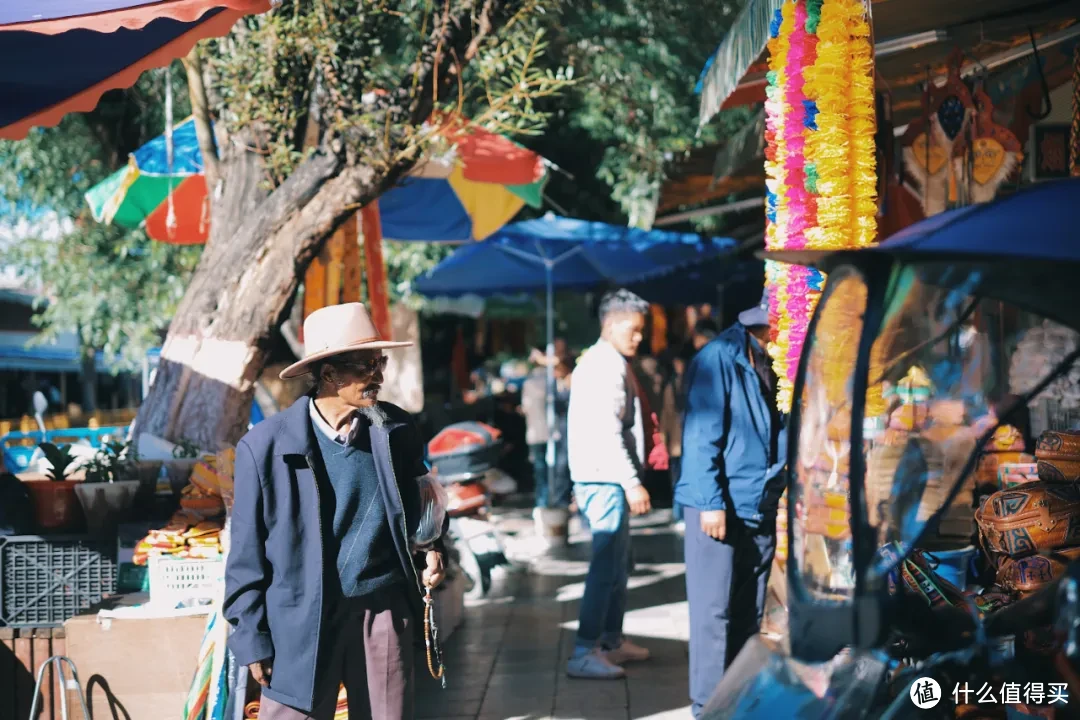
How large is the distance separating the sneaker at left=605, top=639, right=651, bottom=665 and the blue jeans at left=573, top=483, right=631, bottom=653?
170 millimetres

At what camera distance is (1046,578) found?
3479mm

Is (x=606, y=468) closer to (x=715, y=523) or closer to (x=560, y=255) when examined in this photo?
(x=715, y=523)

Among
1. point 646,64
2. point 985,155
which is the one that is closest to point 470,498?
point 985,155

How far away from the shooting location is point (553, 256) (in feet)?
42.0

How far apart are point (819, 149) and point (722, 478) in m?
1.51

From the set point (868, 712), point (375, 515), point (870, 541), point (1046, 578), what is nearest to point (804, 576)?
point (870, 541)

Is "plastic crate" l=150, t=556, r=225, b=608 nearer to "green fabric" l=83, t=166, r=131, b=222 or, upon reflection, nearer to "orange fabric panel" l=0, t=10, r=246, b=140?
"orange fabric panel" l=0, t=10, r=246, b=140

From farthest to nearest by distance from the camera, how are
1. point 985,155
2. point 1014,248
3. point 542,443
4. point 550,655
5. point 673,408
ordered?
1. point 673,408
2. point 542,443
3. point 550,655
4. point 985,155
5. point 1014,248

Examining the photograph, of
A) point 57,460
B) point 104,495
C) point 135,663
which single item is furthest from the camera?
point 57,460

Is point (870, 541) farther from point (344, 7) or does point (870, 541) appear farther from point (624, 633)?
point (344, 7)

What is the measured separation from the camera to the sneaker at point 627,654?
6258 millimetres

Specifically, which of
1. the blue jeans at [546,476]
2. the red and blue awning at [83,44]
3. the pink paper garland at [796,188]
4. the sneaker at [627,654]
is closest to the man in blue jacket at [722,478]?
the pink paper garland at [796,188]

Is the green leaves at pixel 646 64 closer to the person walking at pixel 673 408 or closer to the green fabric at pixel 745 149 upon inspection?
the person walking at pixel 673 408

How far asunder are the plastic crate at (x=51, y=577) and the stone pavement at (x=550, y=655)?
67.6 inches
